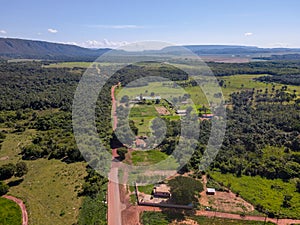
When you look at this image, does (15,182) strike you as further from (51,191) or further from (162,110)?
(162,110)

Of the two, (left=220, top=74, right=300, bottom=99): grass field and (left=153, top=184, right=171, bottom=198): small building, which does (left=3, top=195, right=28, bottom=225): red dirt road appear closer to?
(left=153, top=184, right=171, bottom=198): small building

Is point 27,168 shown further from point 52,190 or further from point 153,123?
point 153,123

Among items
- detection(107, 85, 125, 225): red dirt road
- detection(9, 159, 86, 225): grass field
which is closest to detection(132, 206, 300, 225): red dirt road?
detection(107, 85, 125, 225): red dirt road

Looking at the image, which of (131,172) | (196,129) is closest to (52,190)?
(131,172)

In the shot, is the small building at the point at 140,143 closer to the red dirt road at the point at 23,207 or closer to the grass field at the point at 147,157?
the grass field at the point at 147,157

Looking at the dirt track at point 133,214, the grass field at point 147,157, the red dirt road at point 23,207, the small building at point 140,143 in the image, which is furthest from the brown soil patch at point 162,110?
the red dirt road at point 23,207
